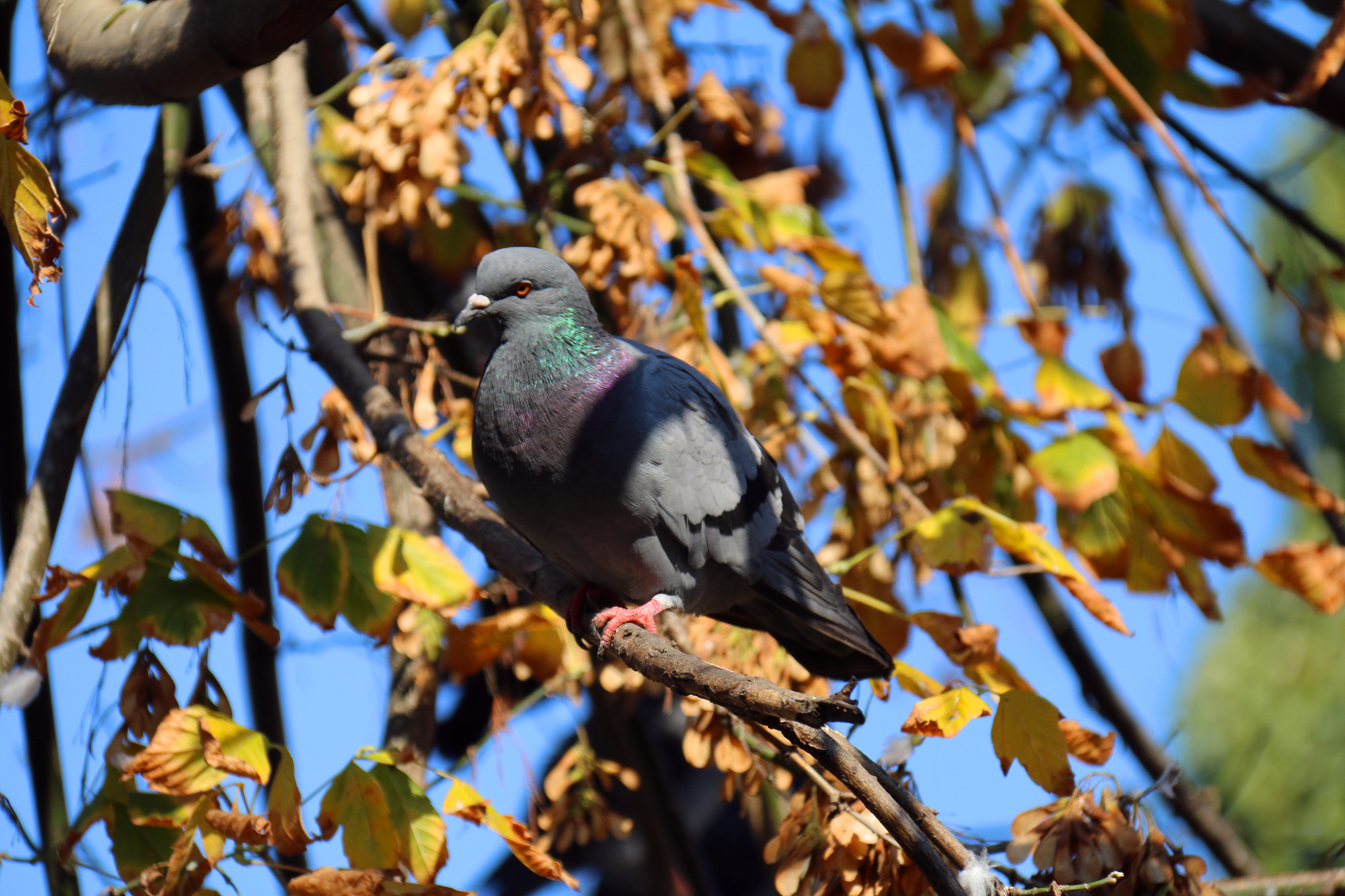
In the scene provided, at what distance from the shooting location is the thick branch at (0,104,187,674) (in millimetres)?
2545

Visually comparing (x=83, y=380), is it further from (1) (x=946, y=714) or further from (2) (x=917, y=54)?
(2) (x=917, y=54)

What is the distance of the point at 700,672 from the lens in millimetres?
1840

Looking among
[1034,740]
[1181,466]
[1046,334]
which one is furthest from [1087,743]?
[1046,334]

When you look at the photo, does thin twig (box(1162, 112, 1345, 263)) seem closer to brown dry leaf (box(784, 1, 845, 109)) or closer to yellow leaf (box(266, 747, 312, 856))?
brown dry leaf (box(784, 1, 845, 109))

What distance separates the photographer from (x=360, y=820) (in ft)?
7.06

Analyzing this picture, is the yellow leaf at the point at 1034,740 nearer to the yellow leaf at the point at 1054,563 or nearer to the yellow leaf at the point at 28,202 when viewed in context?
the yellow leaf at the point at 1054,563

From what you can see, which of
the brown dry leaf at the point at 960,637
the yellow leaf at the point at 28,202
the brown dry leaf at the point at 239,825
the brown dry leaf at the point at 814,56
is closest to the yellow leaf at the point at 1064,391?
the brown dry leaf at the point at 960,637

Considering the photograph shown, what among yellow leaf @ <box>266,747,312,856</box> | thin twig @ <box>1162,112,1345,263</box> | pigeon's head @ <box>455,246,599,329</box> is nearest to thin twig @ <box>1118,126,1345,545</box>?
thin twig @ <box>1162,112,1345,263</box>

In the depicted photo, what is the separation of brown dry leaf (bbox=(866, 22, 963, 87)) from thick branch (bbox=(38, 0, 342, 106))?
212 centimetres

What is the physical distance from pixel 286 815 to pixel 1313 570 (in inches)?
98.3

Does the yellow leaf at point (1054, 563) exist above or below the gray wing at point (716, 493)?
below

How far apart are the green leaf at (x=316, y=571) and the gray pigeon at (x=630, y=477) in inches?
15.5

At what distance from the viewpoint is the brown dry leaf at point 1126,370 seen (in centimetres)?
312

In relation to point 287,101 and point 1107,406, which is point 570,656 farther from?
point 287,101
